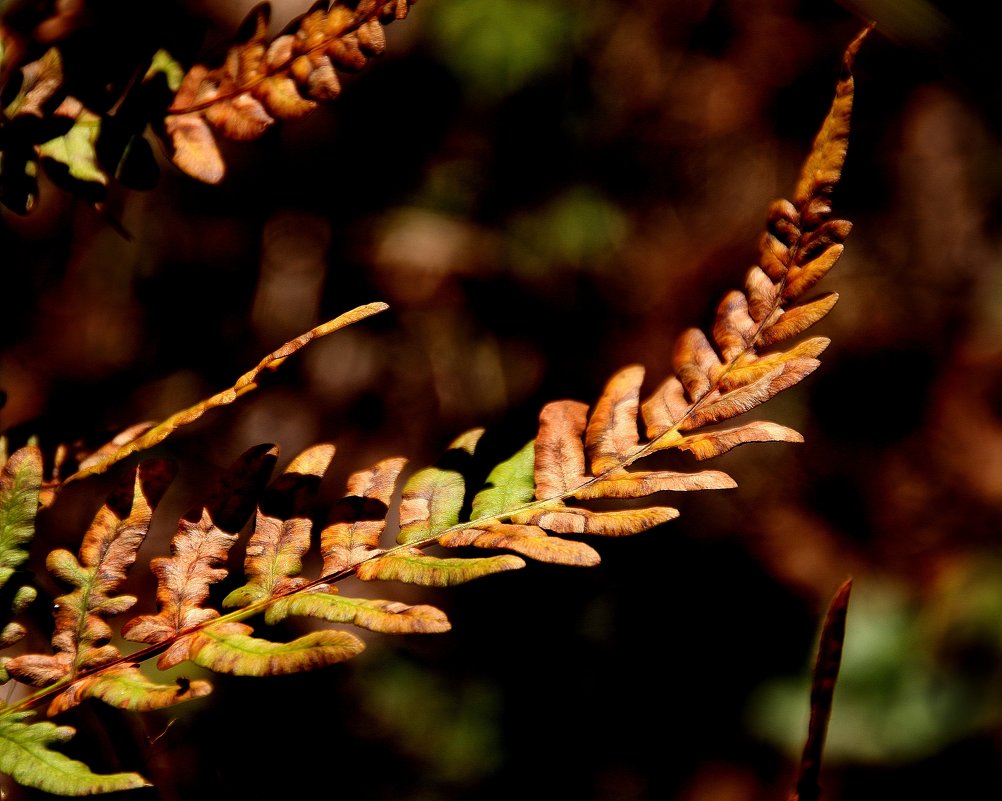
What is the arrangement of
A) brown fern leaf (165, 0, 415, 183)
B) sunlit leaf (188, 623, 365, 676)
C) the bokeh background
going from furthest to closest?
the bokeh background → brown fern leaf (165, 0, 415, 183) → sunlit leaf (188, 623, 365, 676)

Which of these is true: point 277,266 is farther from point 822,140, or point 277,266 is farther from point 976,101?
point 976,101

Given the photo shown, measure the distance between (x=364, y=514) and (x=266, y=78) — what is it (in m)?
0.34

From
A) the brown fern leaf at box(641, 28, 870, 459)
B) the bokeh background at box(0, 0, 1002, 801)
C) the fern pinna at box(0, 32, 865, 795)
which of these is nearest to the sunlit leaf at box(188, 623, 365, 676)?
the fern pinna at box(0, 32, 865, 795)

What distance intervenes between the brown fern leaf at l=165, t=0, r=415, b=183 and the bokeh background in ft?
1.94

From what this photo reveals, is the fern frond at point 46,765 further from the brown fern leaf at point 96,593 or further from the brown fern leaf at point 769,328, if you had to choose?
the brown fern leaf at point 769,328

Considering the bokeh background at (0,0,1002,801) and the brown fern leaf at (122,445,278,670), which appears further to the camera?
the bokeh background at (0,0,1002,801)

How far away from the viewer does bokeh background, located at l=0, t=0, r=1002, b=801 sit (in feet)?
3.51

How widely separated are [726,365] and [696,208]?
764 millimetres

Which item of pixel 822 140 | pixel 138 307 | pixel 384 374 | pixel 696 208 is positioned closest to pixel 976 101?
pixel 696 208

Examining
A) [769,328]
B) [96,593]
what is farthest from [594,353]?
[96,593]

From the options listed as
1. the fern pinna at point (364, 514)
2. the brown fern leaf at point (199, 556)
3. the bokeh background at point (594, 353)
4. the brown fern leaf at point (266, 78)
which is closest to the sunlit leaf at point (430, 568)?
the fern pinna at point (364, 514)

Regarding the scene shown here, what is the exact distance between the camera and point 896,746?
3.46 feet

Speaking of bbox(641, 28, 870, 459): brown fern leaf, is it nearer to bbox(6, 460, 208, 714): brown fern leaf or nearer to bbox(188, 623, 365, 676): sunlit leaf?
bbox(188, 623, 365, 676): sunlit leaf

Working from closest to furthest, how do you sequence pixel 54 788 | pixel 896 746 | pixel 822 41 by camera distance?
pixel 54 788 < pixel 896 746 < pixel 822 41
